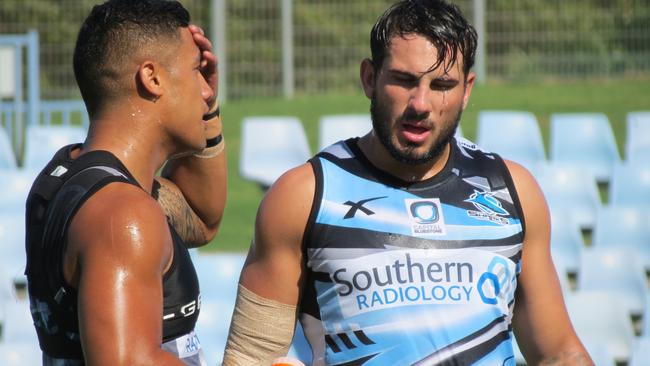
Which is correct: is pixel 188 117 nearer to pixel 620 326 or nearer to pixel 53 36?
pixel 620 326

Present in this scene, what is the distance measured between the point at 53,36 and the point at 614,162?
8.20 m

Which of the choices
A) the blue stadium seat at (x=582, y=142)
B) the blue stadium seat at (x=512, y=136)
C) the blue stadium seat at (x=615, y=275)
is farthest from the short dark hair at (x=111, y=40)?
the blue stadium seat at (x=582, y=142)

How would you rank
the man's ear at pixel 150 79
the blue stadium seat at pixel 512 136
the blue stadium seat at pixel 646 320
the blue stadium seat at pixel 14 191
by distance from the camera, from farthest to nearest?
the blue stadium seat at pixel 512 136 → the blue stadium seat at pixel 14 191 → the blue stadium seat at pixel 646 320 → the man's ear at pixel 150 79

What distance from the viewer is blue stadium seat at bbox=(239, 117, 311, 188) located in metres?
8.31

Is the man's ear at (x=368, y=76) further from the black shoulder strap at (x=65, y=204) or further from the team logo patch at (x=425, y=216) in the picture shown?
the black shoulder strap at (x=65, y=204)

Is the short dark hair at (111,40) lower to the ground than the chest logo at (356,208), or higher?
higher

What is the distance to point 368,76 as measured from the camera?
8.90 feet

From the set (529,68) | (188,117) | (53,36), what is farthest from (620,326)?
(53,36)

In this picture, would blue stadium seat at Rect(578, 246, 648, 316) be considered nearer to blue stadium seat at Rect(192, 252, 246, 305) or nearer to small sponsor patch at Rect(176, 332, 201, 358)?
blue stadium seat at Rect(192, 252, 246, 305)

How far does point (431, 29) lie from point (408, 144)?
0.95 feet

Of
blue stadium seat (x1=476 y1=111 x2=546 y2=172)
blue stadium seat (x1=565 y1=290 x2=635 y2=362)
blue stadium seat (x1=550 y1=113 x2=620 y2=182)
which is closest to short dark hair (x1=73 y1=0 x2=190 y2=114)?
blue stadium seat (x1=565 y1=290 x2=635 y2=362)

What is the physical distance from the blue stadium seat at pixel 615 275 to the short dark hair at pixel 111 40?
4062 millimetres

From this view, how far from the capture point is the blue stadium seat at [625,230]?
6867mm

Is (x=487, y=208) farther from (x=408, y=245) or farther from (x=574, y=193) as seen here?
(x=574, y=193)
